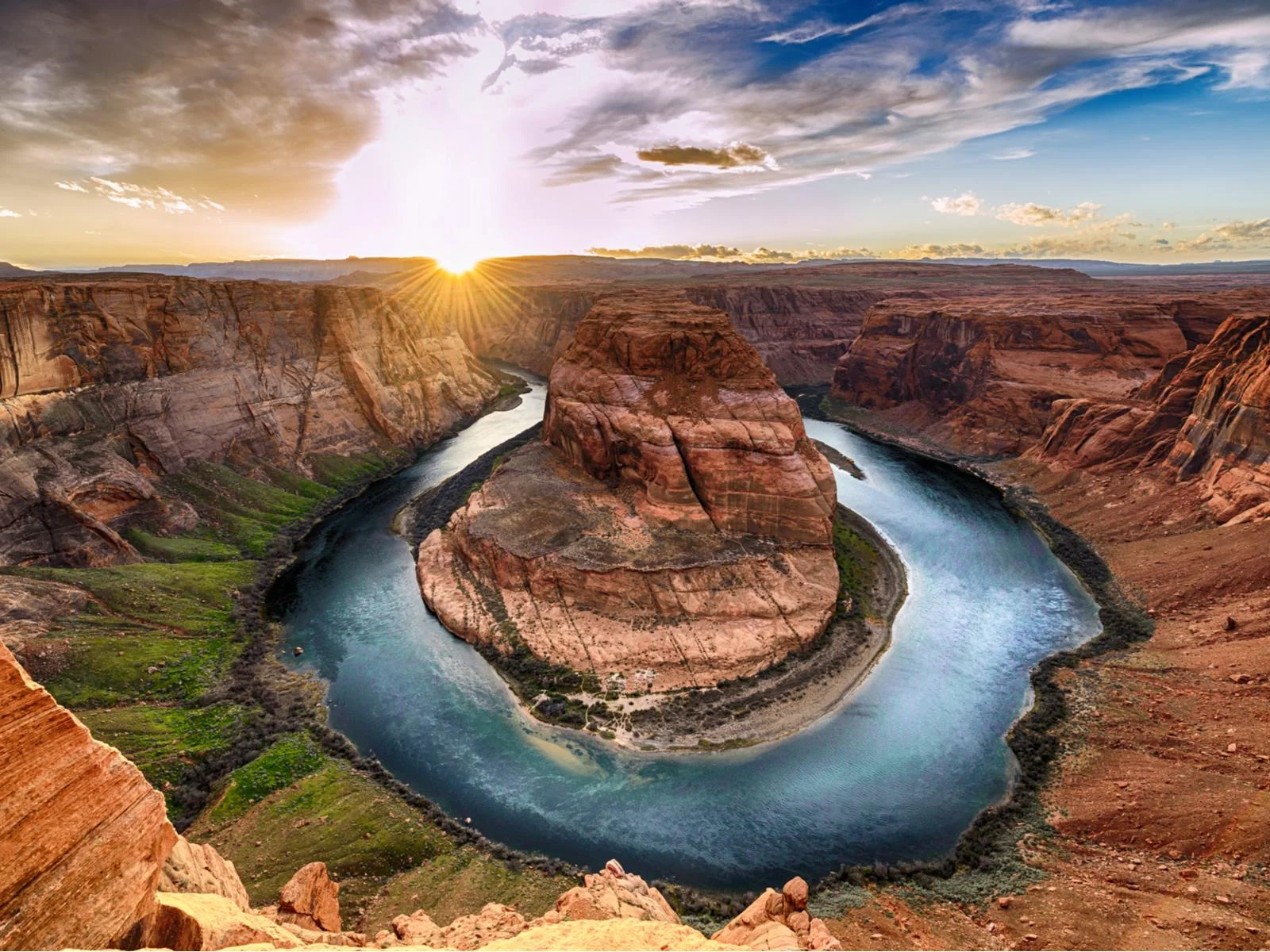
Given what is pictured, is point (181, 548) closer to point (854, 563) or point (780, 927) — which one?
point (780, 927)

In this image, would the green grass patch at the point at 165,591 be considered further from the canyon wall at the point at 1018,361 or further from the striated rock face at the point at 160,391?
Answer: the canyon wall at the point at 1018,361

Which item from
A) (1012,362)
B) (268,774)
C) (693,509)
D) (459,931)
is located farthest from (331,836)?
(1012,362)

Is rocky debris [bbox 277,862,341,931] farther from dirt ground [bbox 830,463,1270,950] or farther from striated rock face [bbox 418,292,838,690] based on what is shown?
striated rock face [bbox 418,292,838,690]

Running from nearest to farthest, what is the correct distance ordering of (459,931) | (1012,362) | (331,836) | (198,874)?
1. (198,874)
2. (459,931)
3. (331,836)
4. (1012,362)

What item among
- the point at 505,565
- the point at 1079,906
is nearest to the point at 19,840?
the point at 1079,906

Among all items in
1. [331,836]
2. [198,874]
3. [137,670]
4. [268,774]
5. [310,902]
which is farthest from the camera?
[137,670]

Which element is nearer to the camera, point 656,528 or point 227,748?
point 227,748
